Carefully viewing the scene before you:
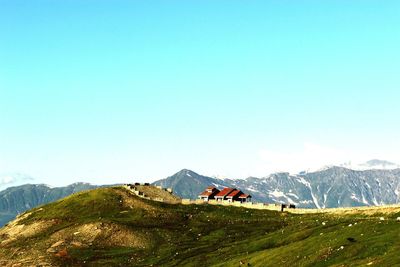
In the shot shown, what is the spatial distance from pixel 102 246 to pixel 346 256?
73.0 metres

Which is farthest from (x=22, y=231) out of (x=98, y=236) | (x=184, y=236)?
(x=184, y=236)

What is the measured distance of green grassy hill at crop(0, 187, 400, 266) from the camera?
240ft

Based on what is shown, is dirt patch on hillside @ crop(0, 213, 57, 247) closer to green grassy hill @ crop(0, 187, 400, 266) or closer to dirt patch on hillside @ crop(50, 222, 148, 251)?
green grassy hill @ crop(0, 187, 400, 266)

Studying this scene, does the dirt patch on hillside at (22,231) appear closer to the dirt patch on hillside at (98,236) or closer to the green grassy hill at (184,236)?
the green grassy hill at (184,236)

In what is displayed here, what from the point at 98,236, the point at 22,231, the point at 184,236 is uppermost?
the point at 22,231

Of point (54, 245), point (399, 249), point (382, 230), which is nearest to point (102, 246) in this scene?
point (54, 245)

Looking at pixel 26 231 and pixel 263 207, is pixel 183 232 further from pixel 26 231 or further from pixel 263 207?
pixel 26 231

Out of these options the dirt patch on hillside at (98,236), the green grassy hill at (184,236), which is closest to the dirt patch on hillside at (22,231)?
A: the green grassy hill at (184,236)

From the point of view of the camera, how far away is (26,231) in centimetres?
14875

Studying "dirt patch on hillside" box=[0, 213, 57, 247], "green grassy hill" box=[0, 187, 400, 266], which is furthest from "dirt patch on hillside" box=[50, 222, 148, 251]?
"dirt patch on hillside" box=[0, 213, 57, 247]

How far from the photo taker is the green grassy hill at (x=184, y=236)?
73.1 metres

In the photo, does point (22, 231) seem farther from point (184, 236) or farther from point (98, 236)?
point (184, 236)

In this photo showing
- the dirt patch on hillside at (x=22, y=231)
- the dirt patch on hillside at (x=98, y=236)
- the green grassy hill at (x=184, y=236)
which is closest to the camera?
the green grassy hill at (x=184, y=236)

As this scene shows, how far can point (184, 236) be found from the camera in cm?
12544
